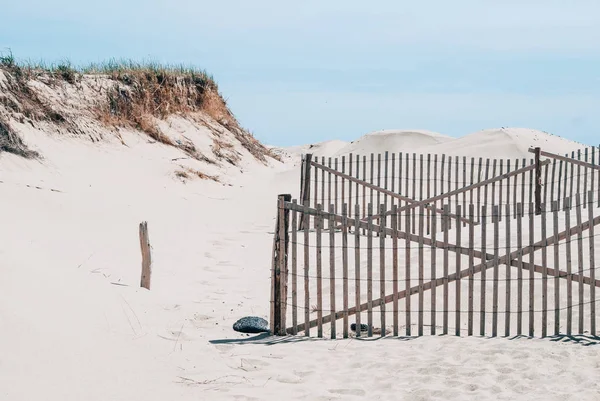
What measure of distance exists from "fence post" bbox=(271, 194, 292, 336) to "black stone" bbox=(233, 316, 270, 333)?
16cm

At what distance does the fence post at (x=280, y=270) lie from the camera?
734cm

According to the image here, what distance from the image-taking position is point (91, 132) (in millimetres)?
19250

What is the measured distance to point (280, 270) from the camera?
24.1 ft

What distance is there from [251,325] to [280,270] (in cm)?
66

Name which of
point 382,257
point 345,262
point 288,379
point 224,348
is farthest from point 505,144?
point 288,379

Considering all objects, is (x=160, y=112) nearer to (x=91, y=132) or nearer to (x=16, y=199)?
(x=91, y=132)

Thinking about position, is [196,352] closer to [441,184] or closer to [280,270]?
[280,270]

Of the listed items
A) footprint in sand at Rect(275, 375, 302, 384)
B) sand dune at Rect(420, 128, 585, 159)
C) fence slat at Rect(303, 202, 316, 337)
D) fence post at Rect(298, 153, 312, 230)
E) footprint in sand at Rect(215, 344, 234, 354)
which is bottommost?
footprint in sand at Rect(275, 375, 302, 384)

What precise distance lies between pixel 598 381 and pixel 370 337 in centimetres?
219

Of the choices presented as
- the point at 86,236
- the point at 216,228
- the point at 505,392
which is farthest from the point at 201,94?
the point at 505,392

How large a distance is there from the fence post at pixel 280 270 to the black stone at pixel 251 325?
0.53 feet

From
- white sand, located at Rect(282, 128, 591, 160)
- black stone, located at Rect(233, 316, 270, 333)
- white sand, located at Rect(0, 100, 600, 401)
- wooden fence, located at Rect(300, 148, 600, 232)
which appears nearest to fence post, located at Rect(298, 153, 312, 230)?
wooden fence, located at Rect(300, 148, 600, 232)

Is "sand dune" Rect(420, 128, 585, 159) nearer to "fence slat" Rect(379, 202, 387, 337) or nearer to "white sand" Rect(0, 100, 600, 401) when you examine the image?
"white sand" Rect(0, 100, 600, 401)

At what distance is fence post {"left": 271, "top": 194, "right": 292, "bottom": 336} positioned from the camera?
7344 mm
